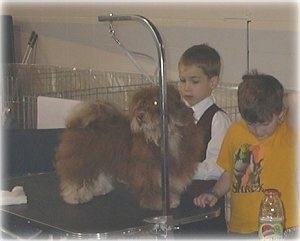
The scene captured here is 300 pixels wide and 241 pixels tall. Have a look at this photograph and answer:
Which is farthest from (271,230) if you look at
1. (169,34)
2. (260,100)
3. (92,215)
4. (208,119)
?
(169,34)

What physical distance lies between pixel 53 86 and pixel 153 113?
175cm

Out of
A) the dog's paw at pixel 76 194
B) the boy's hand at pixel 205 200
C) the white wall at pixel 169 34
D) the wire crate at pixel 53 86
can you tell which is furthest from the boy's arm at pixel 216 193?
the wire crate at pixel 53 86

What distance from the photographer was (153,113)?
145 centimetres

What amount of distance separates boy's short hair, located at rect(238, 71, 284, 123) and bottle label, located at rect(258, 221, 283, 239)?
428 mm

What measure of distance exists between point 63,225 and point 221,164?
0.58m

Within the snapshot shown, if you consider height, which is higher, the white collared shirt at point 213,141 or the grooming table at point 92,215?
the white collared shirt at point 213,141

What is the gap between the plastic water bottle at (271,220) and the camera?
133 centimetres

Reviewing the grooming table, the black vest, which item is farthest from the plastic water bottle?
the black vest

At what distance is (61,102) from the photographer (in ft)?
7.79

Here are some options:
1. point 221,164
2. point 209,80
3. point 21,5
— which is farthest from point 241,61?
point 21,5

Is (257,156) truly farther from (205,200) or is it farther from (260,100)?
(205,200)

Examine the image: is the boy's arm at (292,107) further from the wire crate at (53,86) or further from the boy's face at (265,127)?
the wire crate at (53,86)

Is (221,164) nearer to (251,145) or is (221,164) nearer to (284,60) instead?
(251,145)

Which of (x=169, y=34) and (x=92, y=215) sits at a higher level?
(x=169, y=34)
